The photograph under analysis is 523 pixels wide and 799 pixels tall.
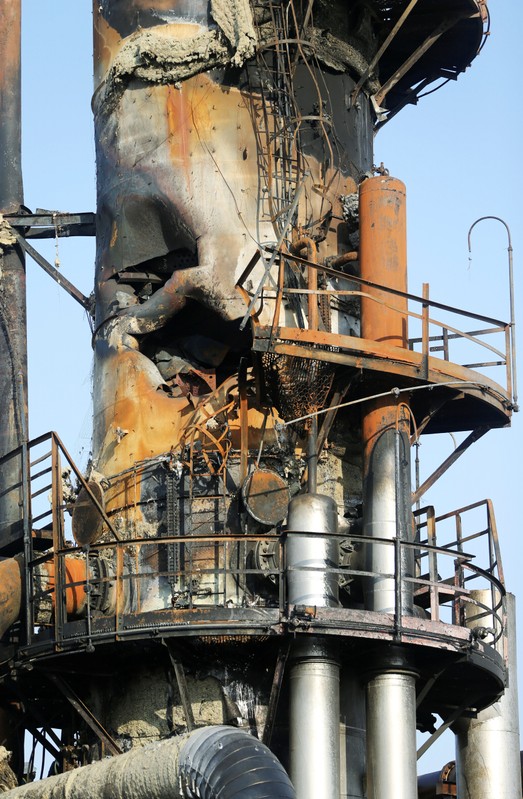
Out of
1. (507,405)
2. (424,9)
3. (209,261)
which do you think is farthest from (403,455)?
(424,9)

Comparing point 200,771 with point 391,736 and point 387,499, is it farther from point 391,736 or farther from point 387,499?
point 387,499

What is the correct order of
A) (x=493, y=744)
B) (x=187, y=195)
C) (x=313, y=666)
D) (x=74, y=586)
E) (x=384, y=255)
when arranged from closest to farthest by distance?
(x=313, y=666), (x=74, y=586), (x=384, y=255), (x=493, y=744), (x=187, y=195)

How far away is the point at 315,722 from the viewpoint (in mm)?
26688

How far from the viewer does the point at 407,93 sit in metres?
35.4

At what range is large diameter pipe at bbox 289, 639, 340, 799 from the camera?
1042 inches

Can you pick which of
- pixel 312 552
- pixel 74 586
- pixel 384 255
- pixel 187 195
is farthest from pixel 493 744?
pixel 187 195

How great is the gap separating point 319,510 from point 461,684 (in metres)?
3.74

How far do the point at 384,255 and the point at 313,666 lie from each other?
587 centimetres

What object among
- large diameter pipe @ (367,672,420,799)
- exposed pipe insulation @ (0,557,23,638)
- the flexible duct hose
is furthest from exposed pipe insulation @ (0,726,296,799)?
exposed pipe insulation @ (0,557,23,638)

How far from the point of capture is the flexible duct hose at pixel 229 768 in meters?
24.2

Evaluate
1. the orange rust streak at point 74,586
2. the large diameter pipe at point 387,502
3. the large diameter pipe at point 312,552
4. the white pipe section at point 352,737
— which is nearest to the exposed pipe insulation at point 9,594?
the orange rust streak at point 74,586

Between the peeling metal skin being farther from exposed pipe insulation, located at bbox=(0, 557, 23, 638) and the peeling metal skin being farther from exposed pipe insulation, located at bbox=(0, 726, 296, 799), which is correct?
exposed pipe insulation, located at bbox=(0, 726, 296, 799)

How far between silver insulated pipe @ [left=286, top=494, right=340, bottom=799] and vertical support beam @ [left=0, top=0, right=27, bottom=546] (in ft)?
17.5

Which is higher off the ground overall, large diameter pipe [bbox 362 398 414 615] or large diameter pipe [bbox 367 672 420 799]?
large diameter pipe [bbox 362 398 414 615]
